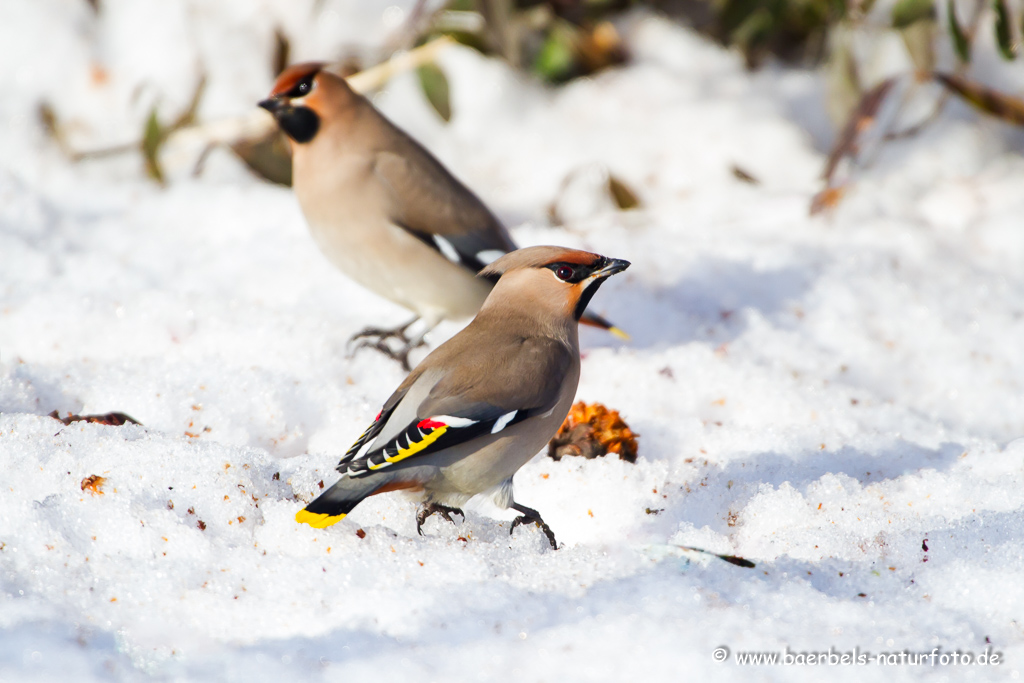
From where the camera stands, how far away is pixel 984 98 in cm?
408

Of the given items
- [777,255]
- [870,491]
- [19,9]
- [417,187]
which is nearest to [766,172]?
[777,255]

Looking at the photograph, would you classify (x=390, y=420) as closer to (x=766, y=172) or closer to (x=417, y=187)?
(x=417, y=187)

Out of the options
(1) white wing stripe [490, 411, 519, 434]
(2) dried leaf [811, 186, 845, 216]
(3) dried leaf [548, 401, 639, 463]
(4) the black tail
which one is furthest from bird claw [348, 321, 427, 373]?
(2) dried leaf [811, 186, 845, 216]

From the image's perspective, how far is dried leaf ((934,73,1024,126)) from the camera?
405cm

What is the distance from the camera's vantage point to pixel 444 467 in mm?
2125

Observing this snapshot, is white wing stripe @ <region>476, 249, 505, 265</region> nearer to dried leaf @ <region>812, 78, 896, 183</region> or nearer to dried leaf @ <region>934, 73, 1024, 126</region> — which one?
dried leaf @ <region>812, 78, 896, 183</region>

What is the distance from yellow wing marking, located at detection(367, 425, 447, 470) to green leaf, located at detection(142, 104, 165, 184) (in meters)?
2.87

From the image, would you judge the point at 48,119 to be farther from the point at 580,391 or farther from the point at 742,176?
the point at 742,176

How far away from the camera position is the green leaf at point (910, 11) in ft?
12.7

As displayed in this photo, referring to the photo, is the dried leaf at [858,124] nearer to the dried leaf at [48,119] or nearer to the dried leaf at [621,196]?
the dried leaf at [621,196]

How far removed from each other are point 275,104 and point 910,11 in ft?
8.03

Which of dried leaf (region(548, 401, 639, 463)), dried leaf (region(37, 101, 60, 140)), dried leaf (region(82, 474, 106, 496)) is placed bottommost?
dried leaf (region(37, 101, 60, 140))

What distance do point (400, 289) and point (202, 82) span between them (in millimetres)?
1899

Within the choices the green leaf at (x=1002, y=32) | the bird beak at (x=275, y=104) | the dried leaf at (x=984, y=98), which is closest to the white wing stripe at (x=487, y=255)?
the bird beak at (x=275, y=104)
